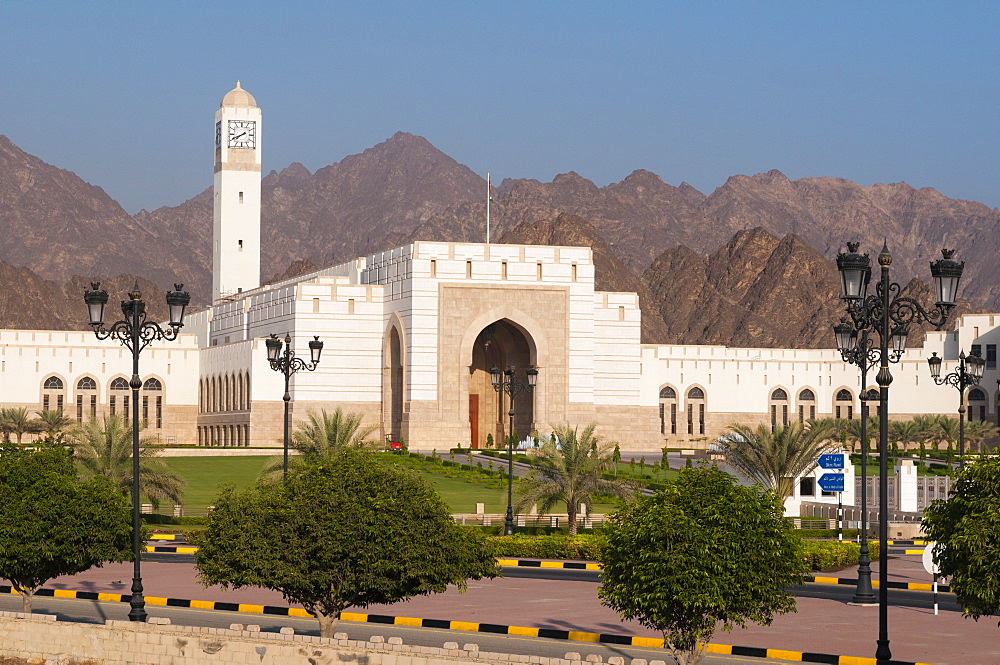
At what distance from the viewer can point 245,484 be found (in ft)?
176

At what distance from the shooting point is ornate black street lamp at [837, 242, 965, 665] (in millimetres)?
18766

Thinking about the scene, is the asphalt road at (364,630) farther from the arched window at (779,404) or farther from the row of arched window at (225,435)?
the arched window at (779,404)

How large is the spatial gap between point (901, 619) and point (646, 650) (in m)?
5.47

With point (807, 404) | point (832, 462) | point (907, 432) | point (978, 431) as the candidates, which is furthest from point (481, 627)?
point (807, 404)

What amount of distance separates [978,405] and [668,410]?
18192 mm

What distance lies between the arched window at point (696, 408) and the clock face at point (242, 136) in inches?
1247

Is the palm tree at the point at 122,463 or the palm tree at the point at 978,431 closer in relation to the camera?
the palm tree at the point at 122,463

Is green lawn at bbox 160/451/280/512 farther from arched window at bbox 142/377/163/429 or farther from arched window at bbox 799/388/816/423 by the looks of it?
arched window at bbox 799/388/816/423

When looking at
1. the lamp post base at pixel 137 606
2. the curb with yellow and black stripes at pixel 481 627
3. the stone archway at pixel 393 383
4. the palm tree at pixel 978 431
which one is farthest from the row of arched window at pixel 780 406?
the lamp post base at pixel 137 606

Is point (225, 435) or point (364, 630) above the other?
point (225, 435)

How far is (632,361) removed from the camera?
77312 millimetres

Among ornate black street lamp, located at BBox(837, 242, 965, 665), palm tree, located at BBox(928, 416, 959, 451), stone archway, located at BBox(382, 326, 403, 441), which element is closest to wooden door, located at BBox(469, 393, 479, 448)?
stone archway, located at BBox(382, 326, 403, 441)

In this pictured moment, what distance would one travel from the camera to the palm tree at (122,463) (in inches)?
1628

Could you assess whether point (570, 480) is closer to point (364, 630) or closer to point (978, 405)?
point (364, 630)
